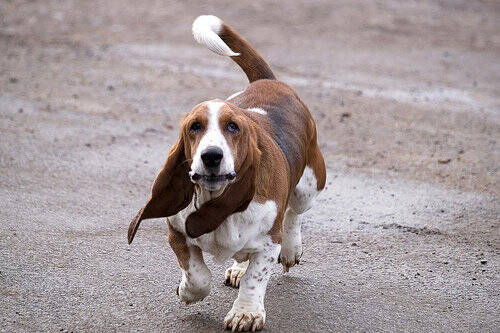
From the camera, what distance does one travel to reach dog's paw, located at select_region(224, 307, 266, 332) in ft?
14.1

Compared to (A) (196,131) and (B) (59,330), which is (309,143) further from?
(B) (59,330)

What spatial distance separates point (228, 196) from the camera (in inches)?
161

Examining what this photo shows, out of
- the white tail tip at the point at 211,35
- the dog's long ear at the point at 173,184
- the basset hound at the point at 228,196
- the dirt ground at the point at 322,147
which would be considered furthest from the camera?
the white tail tip at the point at 211,35

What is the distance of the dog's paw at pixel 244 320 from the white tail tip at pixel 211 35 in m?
1.59

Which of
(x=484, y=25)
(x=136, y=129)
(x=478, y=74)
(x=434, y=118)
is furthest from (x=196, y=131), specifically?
(x=484, y=25)

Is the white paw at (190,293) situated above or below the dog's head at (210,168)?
below

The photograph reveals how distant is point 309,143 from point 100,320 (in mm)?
1790

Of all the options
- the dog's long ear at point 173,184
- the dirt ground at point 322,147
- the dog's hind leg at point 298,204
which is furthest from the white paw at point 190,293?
the dog's hind leg at point 298,204

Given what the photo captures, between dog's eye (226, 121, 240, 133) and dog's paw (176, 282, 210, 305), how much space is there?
3.02 ft

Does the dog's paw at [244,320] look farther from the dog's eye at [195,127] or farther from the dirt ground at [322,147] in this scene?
the dog's eye at [195,127]

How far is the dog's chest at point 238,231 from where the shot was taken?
4.32 meters

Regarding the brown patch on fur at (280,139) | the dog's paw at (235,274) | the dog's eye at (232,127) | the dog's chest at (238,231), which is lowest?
the dog's paw at (235,274)

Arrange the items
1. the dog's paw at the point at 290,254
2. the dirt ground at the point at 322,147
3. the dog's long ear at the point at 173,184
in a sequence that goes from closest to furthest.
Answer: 1. the dog's long ear at the point at 173,184
2. the dirt ground at the point at 322,147
3. the dog's paw at the point at 290,254

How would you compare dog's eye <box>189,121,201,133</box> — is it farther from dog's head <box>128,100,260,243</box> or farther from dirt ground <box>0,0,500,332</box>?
dirt ground <box>0,0,500,332</box>
